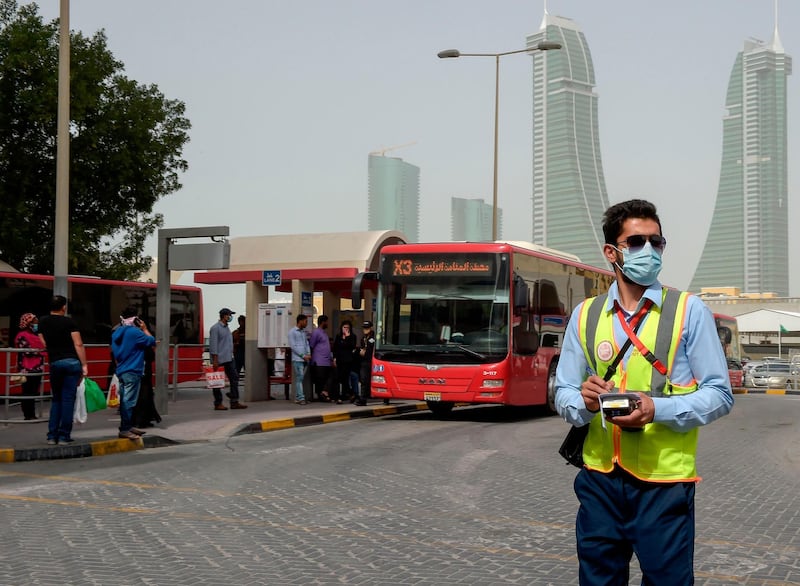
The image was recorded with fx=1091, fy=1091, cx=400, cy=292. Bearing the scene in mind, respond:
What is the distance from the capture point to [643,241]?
149 inches

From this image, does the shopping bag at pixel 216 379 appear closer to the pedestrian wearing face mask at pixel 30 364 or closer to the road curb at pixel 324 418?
the road curb at pixel 324 418

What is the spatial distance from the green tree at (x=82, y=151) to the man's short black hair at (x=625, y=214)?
2851 cm

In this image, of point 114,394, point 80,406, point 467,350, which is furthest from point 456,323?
point 80,406

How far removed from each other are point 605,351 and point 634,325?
131 millimetres

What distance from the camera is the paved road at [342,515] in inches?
255

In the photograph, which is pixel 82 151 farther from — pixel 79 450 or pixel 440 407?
pixel 79 450

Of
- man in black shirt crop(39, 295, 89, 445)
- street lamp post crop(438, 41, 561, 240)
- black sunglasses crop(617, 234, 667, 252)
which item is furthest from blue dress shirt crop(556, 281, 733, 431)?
street lamp post crop(438, 41, 561, 240)

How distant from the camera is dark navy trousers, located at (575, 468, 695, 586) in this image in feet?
11.7

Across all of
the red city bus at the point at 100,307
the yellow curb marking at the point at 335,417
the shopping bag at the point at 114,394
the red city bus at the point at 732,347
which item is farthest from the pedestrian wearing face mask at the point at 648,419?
the red city bus at the point at 732,347

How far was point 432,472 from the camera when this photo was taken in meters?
11.3

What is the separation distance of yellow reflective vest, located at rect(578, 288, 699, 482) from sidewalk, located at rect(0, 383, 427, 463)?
1017 cm

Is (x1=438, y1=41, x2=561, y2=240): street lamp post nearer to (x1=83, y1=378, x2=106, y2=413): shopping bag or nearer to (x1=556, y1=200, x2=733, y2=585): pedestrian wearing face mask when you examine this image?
(x1=83, y1=378, x2=106, y2=413): shopping bag

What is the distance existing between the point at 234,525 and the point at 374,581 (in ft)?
6.90

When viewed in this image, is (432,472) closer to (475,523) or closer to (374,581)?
(475,523)
